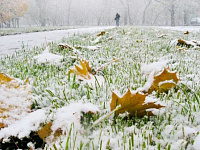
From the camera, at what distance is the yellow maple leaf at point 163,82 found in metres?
1.10

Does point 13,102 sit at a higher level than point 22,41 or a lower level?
lower

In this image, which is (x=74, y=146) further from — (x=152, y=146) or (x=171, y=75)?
(x=171, y=75)

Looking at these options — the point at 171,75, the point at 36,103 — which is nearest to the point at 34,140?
the point at 36,103

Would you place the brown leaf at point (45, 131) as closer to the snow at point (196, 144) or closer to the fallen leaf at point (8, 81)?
the fallen leaf at point (8, 81)

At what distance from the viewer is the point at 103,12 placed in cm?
5331

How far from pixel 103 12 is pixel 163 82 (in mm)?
55823

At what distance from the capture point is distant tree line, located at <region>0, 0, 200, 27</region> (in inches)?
1400

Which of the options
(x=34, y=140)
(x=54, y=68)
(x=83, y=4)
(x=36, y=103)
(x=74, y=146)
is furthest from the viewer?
(x=83, y=4)

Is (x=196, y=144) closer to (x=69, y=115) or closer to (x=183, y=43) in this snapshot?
(x=69, y=115)

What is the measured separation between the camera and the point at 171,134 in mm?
757

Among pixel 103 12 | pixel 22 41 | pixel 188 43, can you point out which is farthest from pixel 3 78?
pixel 103 12

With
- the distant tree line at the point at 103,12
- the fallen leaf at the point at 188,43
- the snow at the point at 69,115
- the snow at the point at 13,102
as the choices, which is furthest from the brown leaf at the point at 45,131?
the distant tree line at the point at 103,12

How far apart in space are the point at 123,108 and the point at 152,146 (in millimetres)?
220

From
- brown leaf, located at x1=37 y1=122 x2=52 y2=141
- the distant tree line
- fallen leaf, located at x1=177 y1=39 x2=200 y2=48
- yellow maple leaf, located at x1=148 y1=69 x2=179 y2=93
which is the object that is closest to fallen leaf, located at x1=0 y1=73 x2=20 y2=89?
brown leaf, located at x1=37 y1=122 x2=52 y2=141
